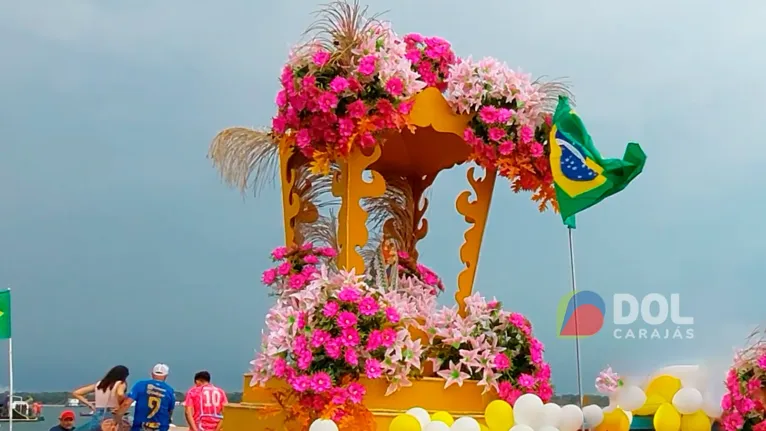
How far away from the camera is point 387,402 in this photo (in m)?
5.46

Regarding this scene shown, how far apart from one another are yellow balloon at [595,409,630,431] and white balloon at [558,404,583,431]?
0.93 m

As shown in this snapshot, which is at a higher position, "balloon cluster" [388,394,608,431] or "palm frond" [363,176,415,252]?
"palm frond" [363,176,415,252]

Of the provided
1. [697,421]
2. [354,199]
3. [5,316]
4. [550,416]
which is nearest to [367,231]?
[354,199]

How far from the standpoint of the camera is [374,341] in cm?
530

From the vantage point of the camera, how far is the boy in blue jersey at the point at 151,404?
731 cm

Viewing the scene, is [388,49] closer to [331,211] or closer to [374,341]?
[331,211]

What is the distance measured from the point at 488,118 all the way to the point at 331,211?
1.43 metres

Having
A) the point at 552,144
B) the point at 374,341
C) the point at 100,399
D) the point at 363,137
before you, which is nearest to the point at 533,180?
the point at 552,144

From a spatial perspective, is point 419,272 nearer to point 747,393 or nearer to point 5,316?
point 747,393

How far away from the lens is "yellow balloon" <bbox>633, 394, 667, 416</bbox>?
5812mm

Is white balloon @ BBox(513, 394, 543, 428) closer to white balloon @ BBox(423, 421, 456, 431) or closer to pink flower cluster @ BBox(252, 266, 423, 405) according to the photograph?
white balloon @ BBox(423, 421, 456, 431)

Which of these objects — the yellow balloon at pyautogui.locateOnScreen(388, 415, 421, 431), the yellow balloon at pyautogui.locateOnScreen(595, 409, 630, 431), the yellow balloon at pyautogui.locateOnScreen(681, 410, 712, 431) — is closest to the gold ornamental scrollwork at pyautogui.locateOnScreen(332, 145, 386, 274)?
the yellow balloon at pyautogui.locateOnScreen(388, 415, 421, 431)

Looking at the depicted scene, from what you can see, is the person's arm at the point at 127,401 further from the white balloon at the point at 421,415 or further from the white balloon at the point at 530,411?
the white balloon at the point at 530,411

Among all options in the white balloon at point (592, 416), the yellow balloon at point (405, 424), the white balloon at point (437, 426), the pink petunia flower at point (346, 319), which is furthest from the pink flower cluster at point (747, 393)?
the pink petunia flower at point (346, 319)
